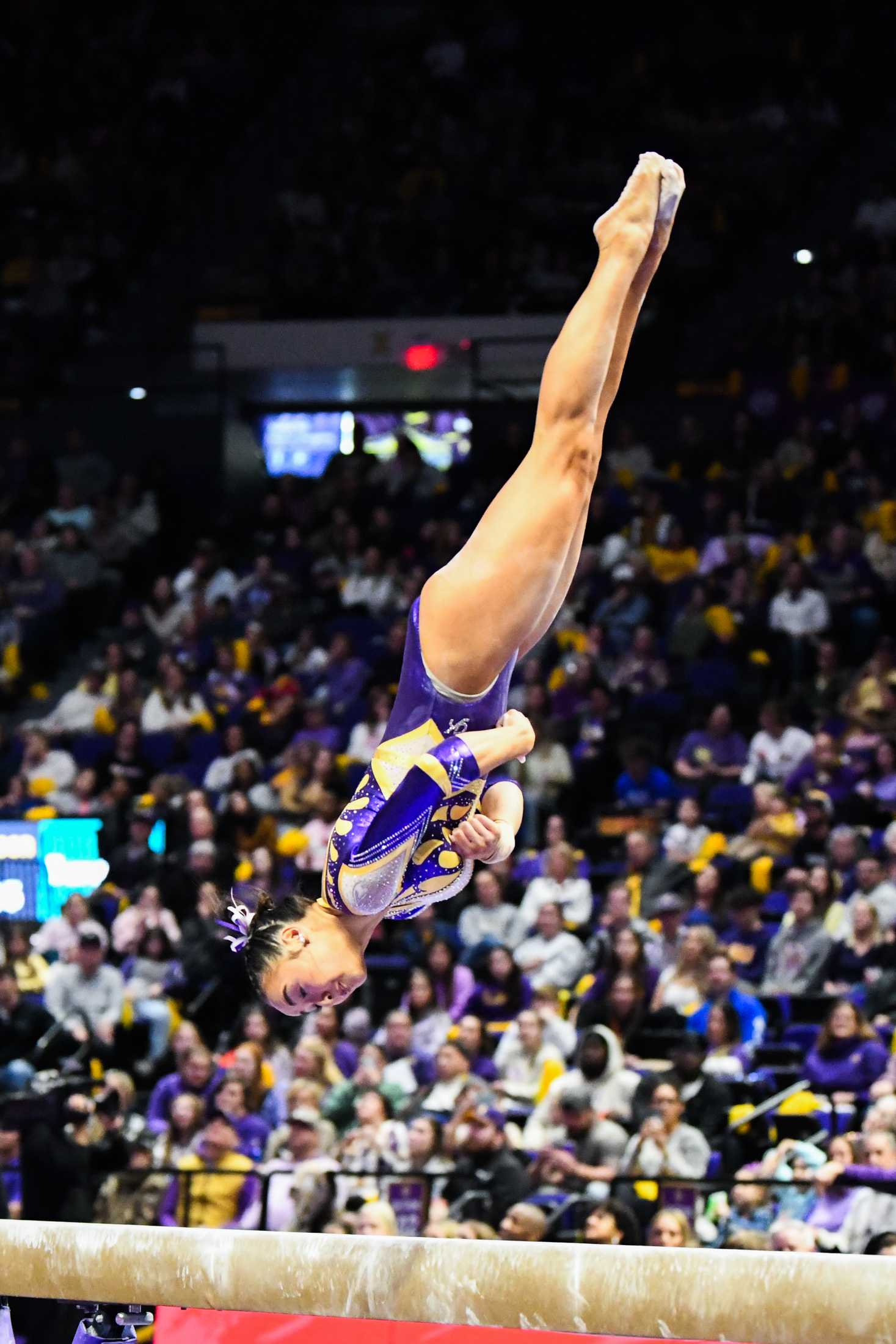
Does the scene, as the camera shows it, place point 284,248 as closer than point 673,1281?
No

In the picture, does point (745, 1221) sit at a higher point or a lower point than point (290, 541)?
lower

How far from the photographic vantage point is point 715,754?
12.5 meters

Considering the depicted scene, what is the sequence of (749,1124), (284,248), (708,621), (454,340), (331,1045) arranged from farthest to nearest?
(284,248) < (454,340) < (708,621) < (331,1045) < (749,1124)

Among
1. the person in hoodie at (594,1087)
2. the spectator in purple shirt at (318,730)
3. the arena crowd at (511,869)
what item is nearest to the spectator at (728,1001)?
the arena crowd at (511,869)

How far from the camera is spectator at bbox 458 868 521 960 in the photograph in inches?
430

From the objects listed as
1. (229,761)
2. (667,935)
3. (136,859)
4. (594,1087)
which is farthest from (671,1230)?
(229,761)

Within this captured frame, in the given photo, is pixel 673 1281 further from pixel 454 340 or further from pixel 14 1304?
pixel 454 340

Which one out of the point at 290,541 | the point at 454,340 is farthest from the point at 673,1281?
the point at 454,340

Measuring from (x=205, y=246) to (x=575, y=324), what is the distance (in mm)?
14641

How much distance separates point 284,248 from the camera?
18875mm

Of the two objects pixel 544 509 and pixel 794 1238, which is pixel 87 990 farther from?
pixel 544 509

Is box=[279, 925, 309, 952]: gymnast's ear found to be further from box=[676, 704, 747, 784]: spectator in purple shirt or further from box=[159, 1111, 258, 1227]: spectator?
box=[676, 704, 747, 784]: spectator in purple shirt

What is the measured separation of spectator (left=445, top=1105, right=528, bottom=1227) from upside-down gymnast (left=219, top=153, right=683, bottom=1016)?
364 centimetres

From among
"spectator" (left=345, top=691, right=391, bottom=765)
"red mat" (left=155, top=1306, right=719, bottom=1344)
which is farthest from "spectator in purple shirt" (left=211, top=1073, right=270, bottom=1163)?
"spectator" (left=345, top=691, right=391, bottom=765)
